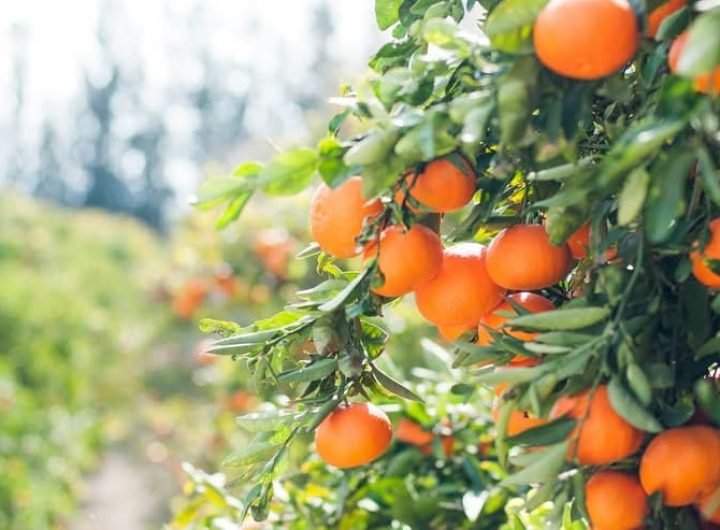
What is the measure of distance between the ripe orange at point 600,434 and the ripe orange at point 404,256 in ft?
0.45

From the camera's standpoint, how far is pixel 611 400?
2.03 ft

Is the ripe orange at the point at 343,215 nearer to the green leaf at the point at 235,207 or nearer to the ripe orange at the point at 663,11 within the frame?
the green leaf at the point at 235,207

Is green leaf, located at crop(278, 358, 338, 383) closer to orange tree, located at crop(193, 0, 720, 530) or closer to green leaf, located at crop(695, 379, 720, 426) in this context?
orange tree, located at crop(193, 0, 720, 530)

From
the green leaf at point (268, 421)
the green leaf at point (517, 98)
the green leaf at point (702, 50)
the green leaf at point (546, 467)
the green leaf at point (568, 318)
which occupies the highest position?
the green leaf at point (702, 50)

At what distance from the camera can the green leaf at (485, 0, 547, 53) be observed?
0.56 meters

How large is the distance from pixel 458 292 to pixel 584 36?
0.24 m

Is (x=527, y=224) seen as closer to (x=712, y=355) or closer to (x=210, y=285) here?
(x=712, y=355)

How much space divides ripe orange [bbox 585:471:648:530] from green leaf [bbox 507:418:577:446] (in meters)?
0.05

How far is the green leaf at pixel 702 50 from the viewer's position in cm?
48

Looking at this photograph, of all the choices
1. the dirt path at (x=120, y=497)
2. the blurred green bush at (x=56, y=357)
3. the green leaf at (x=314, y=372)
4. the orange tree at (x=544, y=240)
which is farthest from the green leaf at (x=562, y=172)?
the dirt path at (x=120, y=497)

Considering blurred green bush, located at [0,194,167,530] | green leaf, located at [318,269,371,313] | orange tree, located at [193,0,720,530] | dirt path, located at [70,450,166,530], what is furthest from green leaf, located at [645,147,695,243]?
dirt path, located at [70,450,166,530]

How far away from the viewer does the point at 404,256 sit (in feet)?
2.25

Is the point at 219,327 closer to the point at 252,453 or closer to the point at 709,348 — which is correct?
the point at 252,453

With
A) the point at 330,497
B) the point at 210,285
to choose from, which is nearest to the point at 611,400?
the point at 330,497
